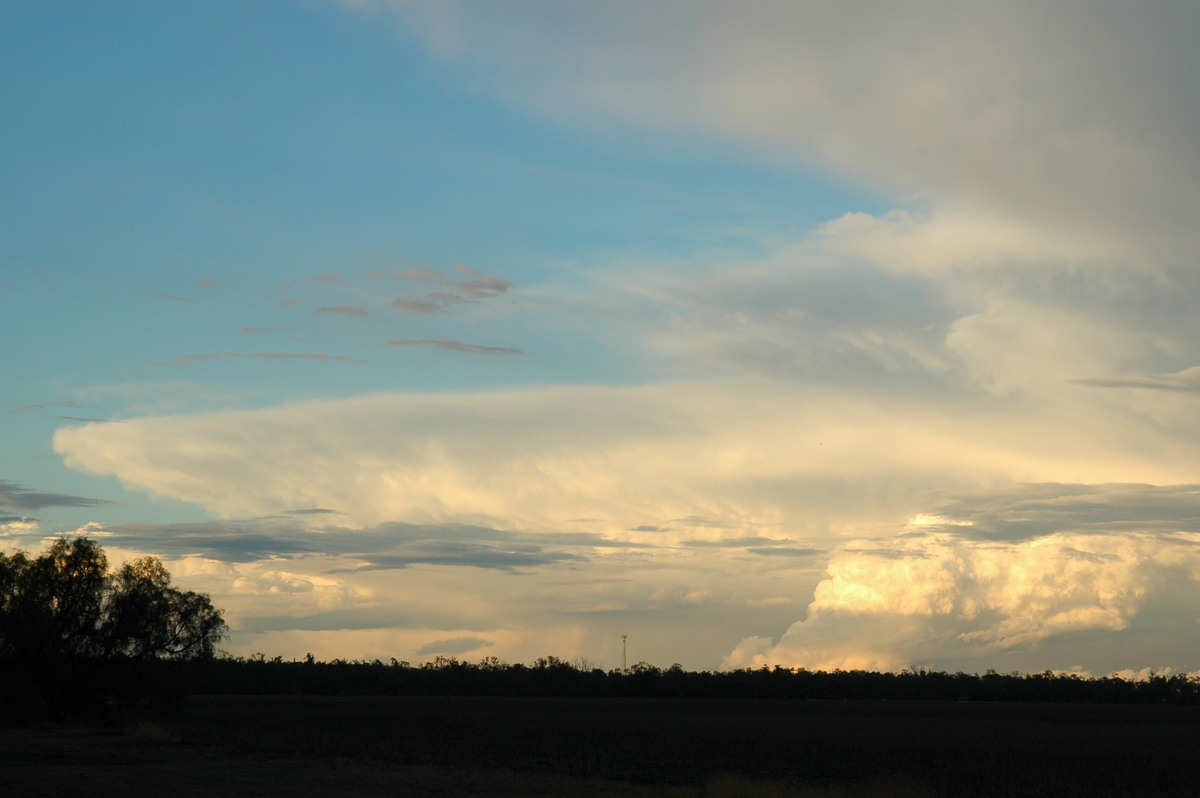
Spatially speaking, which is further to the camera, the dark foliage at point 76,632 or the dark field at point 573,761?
the dark foliage at point 76,632

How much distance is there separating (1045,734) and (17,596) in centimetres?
6572

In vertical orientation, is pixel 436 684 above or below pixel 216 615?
below

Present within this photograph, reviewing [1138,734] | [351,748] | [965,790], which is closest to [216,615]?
[351,748]

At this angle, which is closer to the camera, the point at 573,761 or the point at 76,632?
the point at 573,761

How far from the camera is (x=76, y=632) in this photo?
210 feet

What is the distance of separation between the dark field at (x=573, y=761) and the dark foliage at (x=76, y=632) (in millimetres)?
4430

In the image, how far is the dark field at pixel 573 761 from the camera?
32.9m

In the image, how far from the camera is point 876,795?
31312mm

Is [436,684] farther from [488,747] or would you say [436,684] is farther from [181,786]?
[181,786]

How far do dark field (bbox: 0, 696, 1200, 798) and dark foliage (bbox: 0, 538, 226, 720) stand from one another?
174 inches

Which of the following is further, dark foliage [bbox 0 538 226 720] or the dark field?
dark foliage [bbox 0 538 226 720]

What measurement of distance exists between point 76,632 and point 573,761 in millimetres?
36329

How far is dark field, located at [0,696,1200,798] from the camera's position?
108ft

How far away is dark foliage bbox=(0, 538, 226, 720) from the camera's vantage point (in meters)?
61.8
